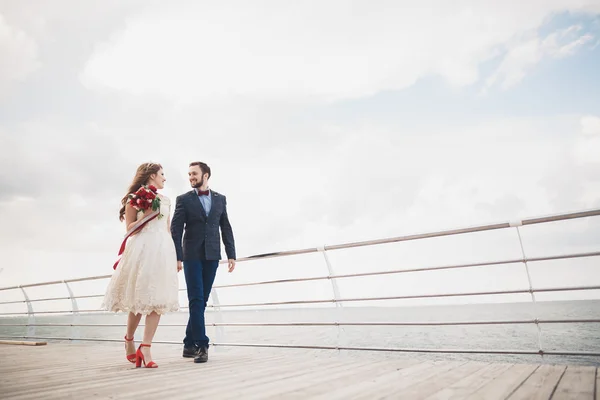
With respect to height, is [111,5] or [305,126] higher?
[305,126]

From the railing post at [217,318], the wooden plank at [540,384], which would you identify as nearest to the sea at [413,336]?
the railing post at [217,318]

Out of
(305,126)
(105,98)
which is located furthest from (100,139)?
(305,126)

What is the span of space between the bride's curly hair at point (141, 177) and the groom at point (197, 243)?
306 mm

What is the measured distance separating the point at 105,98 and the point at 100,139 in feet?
17.3

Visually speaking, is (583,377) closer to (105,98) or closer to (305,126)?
(105,98)

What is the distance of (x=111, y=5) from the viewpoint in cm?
934

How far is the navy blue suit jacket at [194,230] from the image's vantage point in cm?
314

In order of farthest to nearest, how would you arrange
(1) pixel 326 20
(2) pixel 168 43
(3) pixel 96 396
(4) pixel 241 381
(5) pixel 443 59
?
(5) pixel 443 59 → (2) pixel 168 43 → (1) pixel 326 20 → (4) pixel 241 381 → (3) pixel 96 396

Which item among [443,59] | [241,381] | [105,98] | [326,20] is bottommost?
[241,381]

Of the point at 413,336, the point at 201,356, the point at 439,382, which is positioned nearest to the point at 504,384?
the point at 439,382

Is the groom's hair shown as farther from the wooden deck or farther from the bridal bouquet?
the wooden deck

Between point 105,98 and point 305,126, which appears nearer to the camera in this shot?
point 105,98

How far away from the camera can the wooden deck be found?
1655mm

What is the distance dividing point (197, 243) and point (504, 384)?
240 cm
